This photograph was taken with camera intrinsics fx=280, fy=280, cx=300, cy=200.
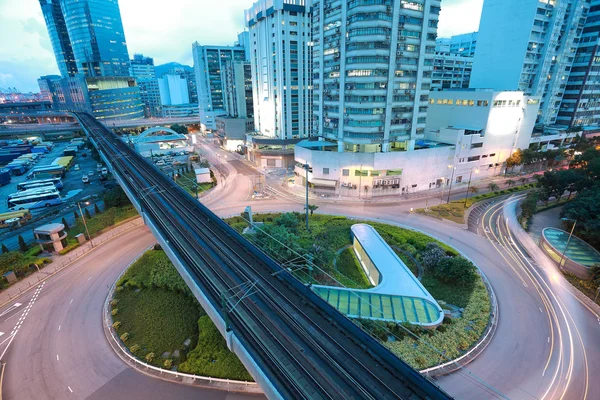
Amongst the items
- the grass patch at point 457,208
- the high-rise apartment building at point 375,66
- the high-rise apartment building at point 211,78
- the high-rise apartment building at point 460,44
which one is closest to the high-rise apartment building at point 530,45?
the high-rise apartment building at point 375,66

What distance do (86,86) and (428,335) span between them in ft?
716

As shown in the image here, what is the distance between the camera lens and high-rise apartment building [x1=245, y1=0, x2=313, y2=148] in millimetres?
83625

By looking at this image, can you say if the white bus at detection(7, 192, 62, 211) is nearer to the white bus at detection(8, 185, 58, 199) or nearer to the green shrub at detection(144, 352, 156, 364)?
the white bus at detection(8, 185, 58, 199)

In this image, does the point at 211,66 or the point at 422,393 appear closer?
the point at 422,393

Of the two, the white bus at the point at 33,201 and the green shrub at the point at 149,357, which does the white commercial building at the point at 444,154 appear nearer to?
the green shrub at the point at 149,357

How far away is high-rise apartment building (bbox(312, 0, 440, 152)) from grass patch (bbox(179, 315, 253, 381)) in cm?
5063

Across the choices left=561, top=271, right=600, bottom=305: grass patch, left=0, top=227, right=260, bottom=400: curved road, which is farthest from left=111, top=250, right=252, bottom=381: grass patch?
left=561, top=271, right=600, bottom=305: grass patch

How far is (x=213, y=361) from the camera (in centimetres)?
2588

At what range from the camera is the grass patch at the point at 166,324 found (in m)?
25.6

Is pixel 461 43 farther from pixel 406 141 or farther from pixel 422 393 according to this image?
pixel 422 393

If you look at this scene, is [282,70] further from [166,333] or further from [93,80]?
[93,80]

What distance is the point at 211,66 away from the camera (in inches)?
6137

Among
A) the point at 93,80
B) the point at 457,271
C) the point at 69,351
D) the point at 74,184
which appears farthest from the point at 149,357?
the point at 93,80

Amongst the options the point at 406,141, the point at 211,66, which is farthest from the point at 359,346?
the point at 211,66
